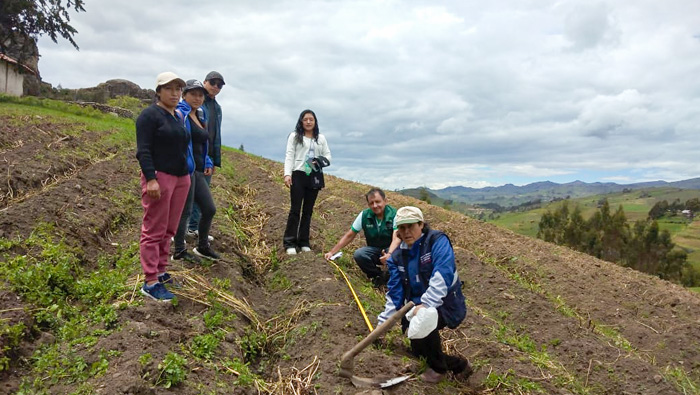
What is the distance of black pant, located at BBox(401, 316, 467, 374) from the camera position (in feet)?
13.1

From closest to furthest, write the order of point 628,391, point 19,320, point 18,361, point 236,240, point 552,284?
point 18,361 → point 19,320 → point 628,391 → point 236,240 → point 552,284

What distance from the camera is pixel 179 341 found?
3998mm

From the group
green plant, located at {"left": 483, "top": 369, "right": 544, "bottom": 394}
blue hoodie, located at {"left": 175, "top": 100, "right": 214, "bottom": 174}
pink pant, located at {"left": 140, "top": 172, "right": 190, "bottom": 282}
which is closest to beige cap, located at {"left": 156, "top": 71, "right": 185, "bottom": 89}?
blue hoodie, located at {"left": 175, "top": 100, "right": 214, "bottom": 174}

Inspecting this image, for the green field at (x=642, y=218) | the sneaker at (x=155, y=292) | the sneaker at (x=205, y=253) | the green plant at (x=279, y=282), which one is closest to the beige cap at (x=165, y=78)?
the sneaker at (x=155, y=292)

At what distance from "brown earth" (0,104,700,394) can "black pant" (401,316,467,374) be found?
0.38 feet

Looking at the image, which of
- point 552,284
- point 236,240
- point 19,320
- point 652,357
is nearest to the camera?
point 19,320

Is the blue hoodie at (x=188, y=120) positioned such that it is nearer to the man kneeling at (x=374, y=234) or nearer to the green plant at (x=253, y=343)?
the green plant at (x=253, y=343)

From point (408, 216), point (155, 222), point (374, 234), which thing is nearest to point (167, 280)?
point (155, 222)

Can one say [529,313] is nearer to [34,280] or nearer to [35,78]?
[34,280]

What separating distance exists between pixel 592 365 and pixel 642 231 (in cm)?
3676

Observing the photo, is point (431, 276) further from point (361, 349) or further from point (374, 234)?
point (374, 234)

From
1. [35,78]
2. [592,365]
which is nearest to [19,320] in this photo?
[592,365]

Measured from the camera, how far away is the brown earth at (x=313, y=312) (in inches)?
150

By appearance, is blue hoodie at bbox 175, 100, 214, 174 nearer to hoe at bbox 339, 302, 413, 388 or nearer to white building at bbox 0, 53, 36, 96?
hoe at bbox 339, 302, 413, 388
